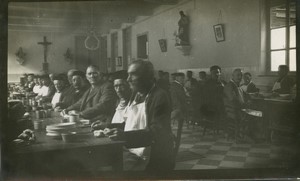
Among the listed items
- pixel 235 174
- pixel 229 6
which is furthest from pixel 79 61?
pixel 235 174

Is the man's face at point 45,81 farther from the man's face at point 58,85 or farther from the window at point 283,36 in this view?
the window at point 283,36

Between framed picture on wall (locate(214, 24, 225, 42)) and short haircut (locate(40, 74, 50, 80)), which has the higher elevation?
framed picture on wall (locate(214, 24, 225, 42))

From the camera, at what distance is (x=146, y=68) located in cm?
285

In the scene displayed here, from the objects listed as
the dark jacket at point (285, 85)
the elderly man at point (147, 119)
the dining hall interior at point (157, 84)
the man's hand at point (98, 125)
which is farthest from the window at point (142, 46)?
the dark jacket at point (285, 85)

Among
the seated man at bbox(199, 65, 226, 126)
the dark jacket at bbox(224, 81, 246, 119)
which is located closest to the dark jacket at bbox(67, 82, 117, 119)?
the seated man at bbox(199, 65, 226, 126)

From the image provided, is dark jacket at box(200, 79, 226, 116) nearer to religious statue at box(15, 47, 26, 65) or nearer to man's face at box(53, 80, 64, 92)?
man's face at box(53, 80, 64, 92)

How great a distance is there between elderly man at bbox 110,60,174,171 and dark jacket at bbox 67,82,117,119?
18cm

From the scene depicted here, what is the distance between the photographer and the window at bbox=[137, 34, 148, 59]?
2.91 m

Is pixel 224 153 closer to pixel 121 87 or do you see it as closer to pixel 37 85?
pixel 121 87

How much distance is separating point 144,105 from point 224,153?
3.00 ft

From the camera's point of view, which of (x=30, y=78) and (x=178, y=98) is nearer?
(x=178, y=98)

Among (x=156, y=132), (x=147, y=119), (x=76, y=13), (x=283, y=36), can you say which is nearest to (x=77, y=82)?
(x=76, y=13)

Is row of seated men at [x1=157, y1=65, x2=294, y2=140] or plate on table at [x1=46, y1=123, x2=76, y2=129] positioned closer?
plate on table at [x1=46, y1=123, x2=76, y2=129]

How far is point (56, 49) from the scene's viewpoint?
293cm
